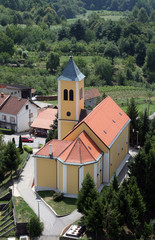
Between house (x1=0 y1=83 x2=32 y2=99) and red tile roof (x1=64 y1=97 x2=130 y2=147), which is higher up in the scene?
red tile roof (x1=64 y1=97 x2=130 y2=147)

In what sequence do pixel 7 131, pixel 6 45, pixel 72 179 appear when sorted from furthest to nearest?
pixel 6 45
pixel 7 131
pixel 72 179

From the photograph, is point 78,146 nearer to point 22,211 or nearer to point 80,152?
point 80,152

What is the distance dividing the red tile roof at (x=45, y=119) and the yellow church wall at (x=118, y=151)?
18.1 meters

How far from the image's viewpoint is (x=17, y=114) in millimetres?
80688

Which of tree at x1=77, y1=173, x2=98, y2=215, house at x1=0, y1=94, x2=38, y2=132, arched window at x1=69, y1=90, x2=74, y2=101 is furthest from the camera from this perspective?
house at x1=0, y1=94, x2=38, y2=132

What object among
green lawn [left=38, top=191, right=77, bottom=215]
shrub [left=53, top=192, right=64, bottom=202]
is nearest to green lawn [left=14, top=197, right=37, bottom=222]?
green lawn [left=38, top=191, right=77, bottom=215]

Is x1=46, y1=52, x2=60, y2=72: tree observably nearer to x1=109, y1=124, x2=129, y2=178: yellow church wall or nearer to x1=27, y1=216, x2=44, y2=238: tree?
A: x1=109, y1=124, x2=129, y2=178: yellow church wall

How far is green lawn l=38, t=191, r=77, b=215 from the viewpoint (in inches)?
1948

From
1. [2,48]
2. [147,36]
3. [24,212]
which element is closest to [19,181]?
[24,212]

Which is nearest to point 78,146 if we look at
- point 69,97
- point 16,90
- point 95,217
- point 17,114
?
point 69,97

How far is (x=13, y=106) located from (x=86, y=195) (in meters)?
39.2

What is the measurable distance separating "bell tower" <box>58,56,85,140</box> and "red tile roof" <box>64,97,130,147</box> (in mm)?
2565

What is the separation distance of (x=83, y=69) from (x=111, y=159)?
231 feet

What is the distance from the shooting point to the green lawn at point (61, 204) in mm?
49469
